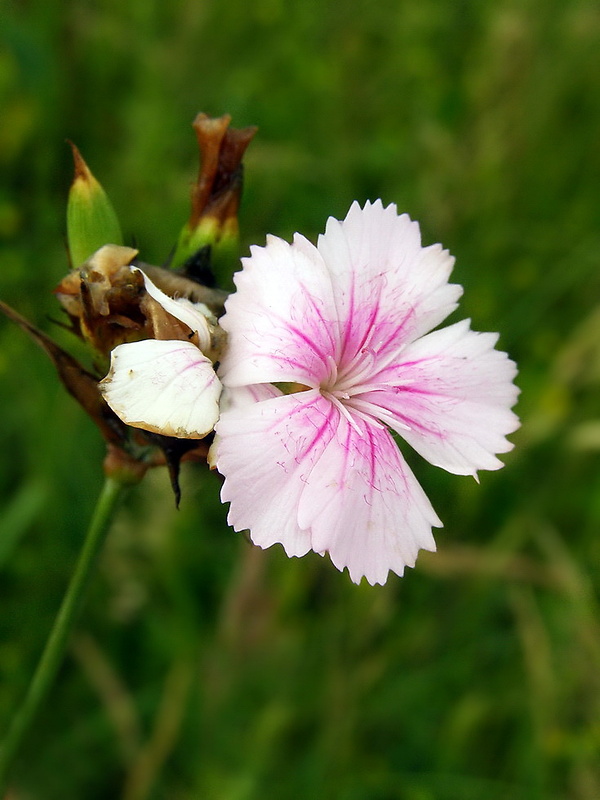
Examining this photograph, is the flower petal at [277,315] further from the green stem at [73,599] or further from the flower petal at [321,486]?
the green stem at [73,599]

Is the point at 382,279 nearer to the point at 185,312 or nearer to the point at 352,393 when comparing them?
the point at 352,393

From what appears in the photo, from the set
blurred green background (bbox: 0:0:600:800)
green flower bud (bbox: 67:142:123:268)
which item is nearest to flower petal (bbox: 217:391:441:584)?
green flower bud (bbox: 67:142:123:268)

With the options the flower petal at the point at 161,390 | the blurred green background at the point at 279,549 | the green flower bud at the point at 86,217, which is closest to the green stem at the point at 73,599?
the flower petal at the point at 161,390

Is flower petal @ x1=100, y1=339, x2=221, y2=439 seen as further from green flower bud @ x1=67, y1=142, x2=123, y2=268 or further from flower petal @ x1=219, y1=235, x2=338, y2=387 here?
green flower bud @ x1=67, y1=142, x2=123, y2=268

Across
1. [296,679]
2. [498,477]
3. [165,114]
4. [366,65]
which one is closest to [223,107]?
[165,114]

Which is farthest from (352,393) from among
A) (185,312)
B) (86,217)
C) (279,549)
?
(279,549)
